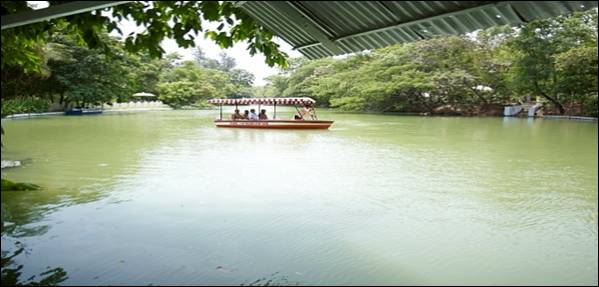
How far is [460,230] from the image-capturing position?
4246 millimetres

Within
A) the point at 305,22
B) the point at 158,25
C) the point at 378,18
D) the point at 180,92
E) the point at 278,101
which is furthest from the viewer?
the point at 180,92

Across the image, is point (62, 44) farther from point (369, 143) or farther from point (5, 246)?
point (5, 246)

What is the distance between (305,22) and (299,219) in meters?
2.16

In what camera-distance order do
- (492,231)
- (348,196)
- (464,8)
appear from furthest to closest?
(348,196) < (492,231) < (464,8)

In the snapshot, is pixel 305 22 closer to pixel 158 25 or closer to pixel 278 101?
pixel 158 25

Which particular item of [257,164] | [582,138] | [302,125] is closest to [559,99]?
[582,138]

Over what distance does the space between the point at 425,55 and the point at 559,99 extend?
7194 millimetres

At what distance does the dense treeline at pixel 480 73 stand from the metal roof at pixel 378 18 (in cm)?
1656

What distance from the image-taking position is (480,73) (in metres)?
26.0

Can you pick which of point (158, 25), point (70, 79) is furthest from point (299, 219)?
point (70, 79)

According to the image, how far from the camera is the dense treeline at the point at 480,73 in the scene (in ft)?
67.7

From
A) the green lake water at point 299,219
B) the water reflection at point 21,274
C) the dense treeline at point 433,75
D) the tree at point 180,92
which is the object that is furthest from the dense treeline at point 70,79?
the water reflection at point 21,274

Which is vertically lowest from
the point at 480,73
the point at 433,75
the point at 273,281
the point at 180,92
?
the point at 273,281

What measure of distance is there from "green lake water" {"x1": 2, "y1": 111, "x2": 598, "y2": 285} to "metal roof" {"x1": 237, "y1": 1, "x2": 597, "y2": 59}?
1559mm
